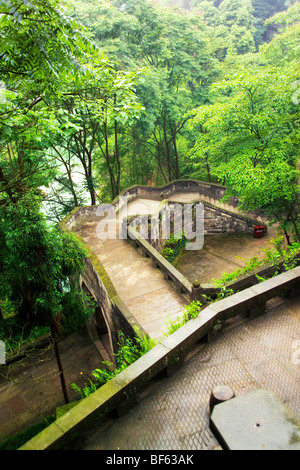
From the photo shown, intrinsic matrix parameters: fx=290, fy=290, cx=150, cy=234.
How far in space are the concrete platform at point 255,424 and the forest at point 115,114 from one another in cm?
487

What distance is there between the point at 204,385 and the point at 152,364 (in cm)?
82

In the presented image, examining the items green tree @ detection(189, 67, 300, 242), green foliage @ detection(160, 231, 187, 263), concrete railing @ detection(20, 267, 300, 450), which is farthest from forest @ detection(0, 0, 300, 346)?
green foliage @ detection(160, 231, 187, 263)

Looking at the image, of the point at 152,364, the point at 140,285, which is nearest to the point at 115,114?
the point at 140,285

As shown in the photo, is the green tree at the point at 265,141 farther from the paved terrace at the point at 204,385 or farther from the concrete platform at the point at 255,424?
the concrete platform at the point at 255,424

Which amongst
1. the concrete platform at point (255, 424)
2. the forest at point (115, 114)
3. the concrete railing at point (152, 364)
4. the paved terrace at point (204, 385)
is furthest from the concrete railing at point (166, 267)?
the concrete platform at point (255, 424)

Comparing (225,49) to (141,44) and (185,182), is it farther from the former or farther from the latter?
(185,182)

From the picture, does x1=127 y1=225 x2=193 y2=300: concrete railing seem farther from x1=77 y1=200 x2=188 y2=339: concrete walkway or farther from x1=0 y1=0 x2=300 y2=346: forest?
x1=0 y1=0 x2=300 y2=346: forest

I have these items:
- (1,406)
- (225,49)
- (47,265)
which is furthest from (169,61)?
(1,406)

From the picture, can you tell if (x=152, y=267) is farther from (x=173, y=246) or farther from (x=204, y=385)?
(x=204, y=385)

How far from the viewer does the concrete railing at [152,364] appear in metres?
3.26

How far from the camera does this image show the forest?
4648mm

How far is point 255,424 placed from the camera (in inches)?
123

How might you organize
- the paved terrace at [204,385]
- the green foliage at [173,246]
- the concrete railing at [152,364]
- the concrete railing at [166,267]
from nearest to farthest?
the concrete railing at [152,364] → the paved terrace at [204,385] → the concrete railing at [166,267] → the green foliage at [173,246]

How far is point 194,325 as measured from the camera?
14.5 feet
